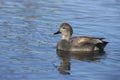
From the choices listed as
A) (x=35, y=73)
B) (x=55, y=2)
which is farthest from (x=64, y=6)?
(x=35, y=73)

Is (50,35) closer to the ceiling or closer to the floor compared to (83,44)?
closer to the ceiling

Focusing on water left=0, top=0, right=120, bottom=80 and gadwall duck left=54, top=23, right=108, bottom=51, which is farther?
gadwall duck left=54, top=23, right=108, bottom=51

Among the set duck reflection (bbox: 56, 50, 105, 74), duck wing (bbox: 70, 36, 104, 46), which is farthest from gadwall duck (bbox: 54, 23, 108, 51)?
duck reflection (bbox: 56, 50, 105, 74)

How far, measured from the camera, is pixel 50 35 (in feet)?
63.4

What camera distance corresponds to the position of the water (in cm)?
1512

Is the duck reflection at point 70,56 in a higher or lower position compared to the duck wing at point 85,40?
lower

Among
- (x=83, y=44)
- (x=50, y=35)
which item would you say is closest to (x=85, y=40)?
(x=83, y=44)

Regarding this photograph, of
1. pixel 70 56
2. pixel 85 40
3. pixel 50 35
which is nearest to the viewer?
pixel 70 56

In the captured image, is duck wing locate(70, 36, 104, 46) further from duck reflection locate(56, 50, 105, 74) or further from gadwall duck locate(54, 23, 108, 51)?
duck reflection locate(56, 50, 105, 74)

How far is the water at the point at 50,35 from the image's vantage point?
15.1m

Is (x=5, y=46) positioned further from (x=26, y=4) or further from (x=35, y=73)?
(x=26, y=4)

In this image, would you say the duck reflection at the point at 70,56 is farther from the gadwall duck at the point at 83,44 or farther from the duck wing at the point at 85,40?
the duck wing at the point at 85,40

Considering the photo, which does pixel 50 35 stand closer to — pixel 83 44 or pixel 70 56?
pixel 83 44

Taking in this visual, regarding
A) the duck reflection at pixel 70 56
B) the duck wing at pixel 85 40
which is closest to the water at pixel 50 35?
the duck reflection at pixel 70 56
